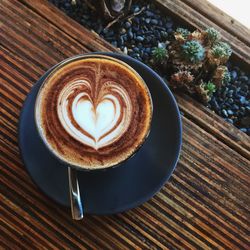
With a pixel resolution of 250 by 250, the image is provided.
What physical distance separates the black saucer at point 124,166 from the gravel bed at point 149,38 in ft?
0.50

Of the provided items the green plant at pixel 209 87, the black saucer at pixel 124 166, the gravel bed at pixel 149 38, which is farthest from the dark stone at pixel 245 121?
the black saucer at pixel 124 166

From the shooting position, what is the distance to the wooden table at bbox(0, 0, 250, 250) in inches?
42.8

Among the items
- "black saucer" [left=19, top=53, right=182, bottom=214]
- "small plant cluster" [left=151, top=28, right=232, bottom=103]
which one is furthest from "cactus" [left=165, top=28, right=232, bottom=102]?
"black saucer" [left=19, top=53, right=182, bottom=214]

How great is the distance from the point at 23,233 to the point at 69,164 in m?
0.21

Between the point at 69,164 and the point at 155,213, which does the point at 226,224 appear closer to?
the point at 155,213

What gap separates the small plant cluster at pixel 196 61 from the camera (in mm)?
1156

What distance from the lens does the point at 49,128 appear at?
990mm

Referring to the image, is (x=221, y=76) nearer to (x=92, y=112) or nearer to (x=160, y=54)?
(x=160, y=54)

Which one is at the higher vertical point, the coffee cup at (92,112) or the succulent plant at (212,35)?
the succulent plant at (212,35)

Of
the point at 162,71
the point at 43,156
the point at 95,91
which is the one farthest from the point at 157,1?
the point at 43,156

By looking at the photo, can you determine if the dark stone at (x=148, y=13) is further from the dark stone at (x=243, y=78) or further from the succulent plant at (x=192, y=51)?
the dark stone at (x=243, y=78)

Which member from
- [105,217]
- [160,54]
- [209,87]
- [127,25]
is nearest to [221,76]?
[209,87]

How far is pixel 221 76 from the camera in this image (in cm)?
117

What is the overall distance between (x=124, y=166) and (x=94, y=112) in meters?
0.14
